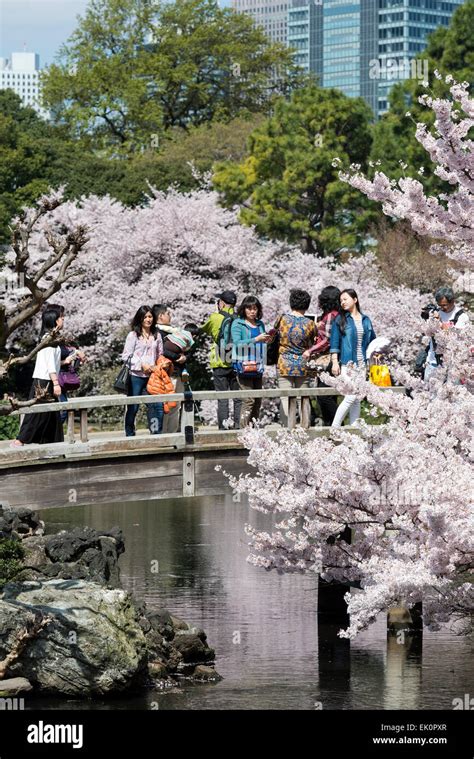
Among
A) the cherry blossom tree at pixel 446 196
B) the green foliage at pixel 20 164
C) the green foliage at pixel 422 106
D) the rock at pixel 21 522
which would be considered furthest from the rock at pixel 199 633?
the green foliage at pixel 422 106

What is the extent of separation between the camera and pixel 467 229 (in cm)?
1238

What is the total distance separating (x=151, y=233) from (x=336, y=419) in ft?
48.9

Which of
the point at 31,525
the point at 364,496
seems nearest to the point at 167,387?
the point at 31,525

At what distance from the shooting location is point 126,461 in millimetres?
17109

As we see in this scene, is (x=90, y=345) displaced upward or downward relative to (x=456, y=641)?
upward

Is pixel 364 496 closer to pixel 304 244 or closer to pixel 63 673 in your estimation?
pixel 63 673

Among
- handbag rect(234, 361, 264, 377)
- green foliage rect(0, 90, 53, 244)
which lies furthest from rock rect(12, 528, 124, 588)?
green foliage rect(0, 90, 53, 244)

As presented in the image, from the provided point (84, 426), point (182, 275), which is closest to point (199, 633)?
point (84, 426)

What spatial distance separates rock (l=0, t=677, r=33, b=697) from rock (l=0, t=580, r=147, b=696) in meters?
0.10

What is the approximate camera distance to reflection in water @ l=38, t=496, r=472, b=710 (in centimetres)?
1427

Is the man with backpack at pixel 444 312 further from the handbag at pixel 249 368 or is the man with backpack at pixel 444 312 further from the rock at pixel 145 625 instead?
the rock at pixel 145 625

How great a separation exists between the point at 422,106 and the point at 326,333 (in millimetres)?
24698

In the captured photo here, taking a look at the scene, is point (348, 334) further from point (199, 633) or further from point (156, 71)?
point (156, 71)

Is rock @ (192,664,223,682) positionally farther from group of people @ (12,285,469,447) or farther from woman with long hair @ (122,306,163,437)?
woman with long hair @ (122,306,163,437)
